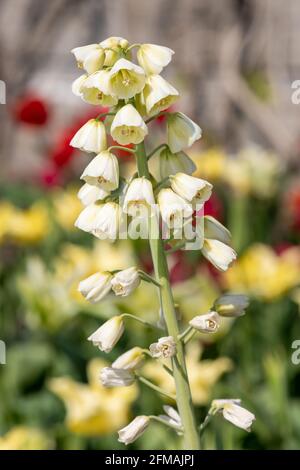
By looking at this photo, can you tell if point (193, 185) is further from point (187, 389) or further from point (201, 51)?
point (201, 51)

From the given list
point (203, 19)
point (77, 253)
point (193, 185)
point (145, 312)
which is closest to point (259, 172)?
point (77, 253)

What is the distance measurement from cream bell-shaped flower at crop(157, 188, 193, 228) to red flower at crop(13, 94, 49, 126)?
3164 millimetres

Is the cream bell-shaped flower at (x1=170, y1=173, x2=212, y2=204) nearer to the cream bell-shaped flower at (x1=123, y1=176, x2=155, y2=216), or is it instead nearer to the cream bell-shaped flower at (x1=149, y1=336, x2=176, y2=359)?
the cream bell-shaped flower at (x1=123, y1=176, x2=155, y2=216)

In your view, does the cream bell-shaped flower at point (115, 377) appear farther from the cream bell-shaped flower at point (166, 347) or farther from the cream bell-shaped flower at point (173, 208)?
the cream bell-shaped flower at point (173, 208)

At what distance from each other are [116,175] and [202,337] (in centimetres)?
130

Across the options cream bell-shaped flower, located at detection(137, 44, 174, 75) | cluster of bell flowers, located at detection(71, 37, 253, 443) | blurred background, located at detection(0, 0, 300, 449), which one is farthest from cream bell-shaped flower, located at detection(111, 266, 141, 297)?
blurred background, located at detection(0, 0, 300, 449)

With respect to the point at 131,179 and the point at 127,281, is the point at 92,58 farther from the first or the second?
the point at 127,281

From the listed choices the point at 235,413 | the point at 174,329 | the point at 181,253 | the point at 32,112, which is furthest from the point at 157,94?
the point at 32,112

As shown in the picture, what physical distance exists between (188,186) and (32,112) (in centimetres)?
322

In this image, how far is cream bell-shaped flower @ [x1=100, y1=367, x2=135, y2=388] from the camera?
1.10 meters

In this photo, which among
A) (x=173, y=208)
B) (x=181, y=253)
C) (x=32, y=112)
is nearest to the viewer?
(x=173, y=208)

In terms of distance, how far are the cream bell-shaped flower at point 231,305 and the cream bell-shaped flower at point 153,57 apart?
0.90 feet

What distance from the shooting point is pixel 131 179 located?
3.48ft

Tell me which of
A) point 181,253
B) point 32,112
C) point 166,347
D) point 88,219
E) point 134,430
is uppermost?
point 88,219
